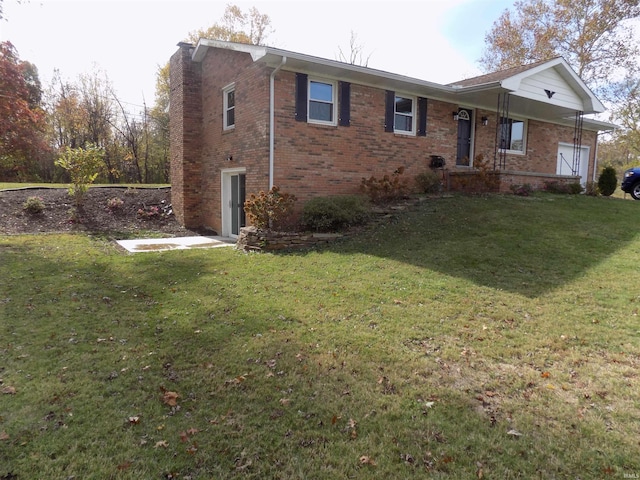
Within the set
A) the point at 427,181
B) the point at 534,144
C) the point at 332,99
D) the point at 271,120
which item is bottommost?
the point at 427,181

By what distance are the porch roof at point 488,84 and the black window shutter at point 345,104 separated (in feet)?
0.70

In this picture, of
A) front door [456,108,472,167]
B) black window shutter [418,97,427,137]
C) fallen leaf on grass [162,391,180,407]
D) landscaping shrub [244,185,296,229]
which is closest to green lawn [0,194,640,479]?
fallen leaf on grass [162,391,180,407]

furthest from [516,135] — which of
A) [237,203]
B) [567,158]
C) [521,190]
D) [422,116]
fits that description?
[237,203]

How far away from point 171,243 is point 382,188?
18.8 ft

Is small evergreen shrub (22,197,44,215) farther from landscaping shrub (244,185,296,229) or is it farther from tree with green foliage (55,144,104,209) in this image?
landscaping shrub (244,185,296,229)

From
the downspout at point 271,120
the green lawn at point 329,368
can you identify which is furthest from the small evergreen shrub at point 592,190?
the downspout at point 271,120

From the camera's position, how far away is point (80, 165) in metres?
12.2

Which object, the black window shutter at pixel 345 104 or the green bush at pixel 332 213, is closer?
the green bush at pixel 332 213

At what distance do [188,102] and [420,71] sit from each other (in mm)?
21574

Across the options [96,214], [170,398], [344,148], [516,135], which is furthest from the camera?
[516,135]

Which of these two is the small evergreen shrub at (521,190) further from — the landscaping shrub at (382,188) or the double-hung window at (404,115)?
the landscaping shrub at (382,188)

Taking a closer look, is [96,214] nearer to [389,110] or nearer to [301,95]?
[301,95]

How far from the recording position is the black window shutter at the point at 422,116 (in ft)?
39.9

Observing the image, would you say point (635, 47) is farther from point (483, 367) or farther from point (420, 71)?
point (483, 367)
